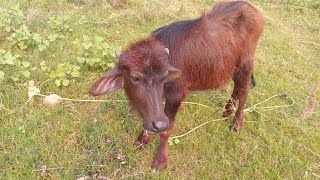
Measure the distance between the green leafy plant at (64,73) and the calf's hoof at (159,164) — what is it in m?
1.50

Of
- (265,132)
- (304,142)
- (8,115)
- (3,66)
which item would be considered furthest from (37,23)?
(304,142)

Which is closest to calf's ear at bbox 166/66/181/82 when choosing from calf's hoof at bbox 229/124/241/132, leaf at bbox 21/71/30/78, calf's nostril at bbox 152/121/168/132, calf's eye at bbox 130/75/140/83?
calf's eye at bbox 130/75/140/83

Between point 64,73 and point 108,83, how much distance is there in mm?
1366

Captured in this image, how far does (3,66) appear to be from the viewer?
4.23m

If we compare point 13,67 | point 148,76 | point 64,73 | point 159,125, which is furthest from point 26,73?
point 159,125

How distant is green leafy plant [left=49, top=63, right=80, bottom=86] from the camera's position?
4189 millimetres

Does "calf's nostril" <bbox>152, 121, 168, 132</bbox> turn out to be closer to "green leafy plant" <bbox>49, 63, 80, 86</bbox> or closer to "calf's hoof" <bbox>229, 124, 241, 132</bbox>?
"calf's hoof" <bbox>229, 124, 241, 132</bbox>

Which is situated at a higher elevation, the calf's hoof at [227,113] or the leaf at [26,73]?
the leaf at [26,73]

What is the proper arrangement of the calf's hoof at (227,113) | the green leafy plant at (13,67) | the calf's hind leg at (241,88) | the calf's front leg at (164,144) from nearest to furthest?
the calf's front leg at (164,144) < the calf's hind leg at (241,88) < the green leafy plant at (13,67) < the calf's hoof at (227,113)

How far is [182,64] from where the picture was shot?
3.33 metres

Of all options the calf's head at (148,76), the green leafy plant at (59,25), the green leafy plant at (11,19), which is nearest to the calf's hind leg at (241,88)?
the calf's head at (148,76)

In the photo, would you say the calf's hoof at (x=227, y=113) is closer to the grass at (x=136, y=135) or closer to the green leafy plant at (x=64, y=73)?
the grass at (x=136, y=135)

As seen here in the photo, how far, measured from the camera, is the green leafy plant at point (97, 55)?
4453 mm

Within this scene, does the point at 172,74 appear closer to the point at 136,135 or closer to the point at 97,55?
the point at 136,135
